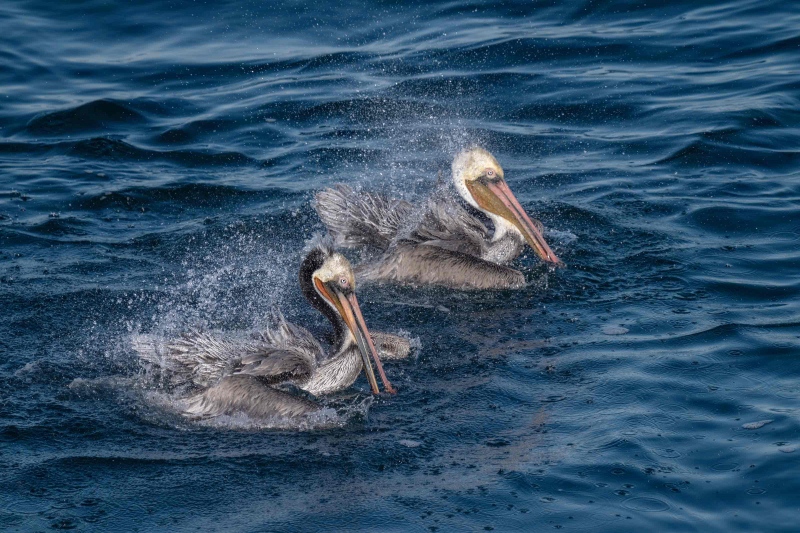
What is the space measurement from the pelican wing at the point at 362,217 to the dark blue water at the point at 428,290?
1.40 ft

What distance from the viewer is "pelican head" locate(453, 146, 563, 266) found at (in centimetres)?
787

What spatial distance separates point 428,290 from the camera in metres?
7.66

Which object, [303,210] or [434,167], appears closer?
[303,210]

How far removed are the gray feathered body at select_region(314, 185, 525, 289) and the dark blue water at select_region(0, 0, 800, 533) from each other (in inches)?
6.6

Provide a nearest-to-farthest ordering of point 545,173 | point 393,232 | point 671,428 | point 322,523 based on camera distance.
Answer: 1. point 322,523
2. point 671,428
3. point 393,232
4. point 545,173

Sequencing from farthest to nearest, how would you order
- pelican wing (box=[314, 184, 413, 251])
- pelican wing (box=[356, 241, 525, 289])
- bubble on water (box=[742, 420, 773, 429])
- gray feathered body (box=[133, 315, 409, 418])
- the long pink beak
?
pelican wing (box=[314, 184, 413, 251]) < the long pink beak < pelican wing (box=[356, 241, 525, 289]) < gray feathered body (box=[133, 315, 409, 418]) < bubble on water (box=[742, 420, 773, 429])

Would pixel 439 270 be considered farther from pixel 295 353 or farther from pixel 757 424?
pixel 757 424

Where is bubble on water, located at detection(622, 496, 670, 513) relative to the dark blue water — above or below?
below

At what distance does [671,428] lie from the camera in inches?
219

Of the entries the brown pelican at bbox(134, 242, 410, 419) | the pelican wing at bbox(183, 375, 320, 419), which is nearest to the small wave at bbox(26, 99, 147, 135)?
the brown pelican at bbox(134, 242, 410, 419)

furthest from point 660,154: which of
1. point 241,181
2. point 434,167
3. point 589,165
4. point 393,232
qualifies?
point 241,181

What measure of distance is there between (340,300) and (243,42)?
8.38m

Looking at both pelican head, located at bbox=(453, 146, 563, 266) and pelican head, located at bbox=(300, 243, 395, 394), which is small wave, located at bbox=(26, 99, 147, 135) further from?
pelican head, located at bbox=(300, 243, 395, 394)

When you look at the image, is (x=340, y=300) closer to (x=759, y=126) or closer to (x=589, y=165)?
(x=589, y=165)
